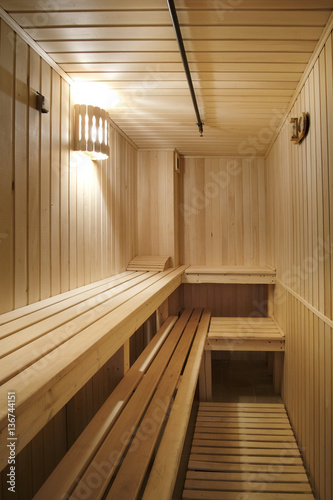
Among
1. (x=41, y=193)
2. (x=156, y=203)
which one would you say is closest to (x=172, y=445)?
(x=41, y=193)

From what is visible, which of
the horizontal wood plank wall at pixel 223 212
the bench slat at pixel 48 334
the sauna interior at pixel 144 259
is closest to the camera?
the bench slat at pixel 48 334

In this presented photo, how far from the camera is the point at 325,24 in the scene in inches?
76.4

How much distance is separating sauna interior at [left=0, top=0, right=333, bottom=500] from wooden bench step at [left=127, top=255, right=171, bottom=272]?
36 mm

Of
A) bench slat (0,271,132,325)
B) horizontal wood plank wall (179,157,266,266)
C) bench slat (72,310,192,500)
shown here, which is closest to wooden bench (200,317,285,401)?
bench slat (72,310,192,500)

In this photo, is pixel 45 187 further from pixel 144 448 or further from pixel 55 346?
pixel 144 448

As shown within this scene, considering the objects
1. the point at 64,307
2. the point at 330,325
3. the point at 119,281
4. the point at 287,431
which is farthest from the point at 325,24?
the point at 287,431

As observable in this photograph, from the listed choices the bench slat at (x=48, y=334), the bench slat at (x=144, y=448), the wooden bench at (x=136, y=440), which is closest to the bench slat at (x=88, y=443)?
the wooden bench at (x=136, y=440)

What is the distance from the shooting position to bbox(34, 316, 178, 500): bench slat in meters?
1.46

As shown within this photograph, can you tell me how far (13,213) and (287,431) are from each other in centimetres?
306

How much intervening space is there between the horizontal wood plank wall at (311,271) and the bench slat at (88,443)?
132 centimetres

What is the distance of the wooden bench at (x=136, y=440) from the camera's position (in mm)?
1518

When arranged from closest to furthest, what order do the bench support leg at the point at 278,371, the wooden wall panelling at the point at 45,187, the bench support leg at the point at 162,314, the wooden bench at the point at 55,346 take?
the wooden bench at the point at 55,346
the wooden wall panelling at the point at 45,187
the bench support leg at the point at 278,371
the bench support leg at the point at 162,314

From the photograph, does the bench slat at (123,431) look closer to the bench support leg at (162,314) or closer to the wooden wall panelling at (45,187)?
the wooden wall panelling at (45,187)

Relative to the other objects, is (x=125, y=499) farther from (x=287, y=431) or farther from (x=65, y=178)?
(x=287, y=431)
